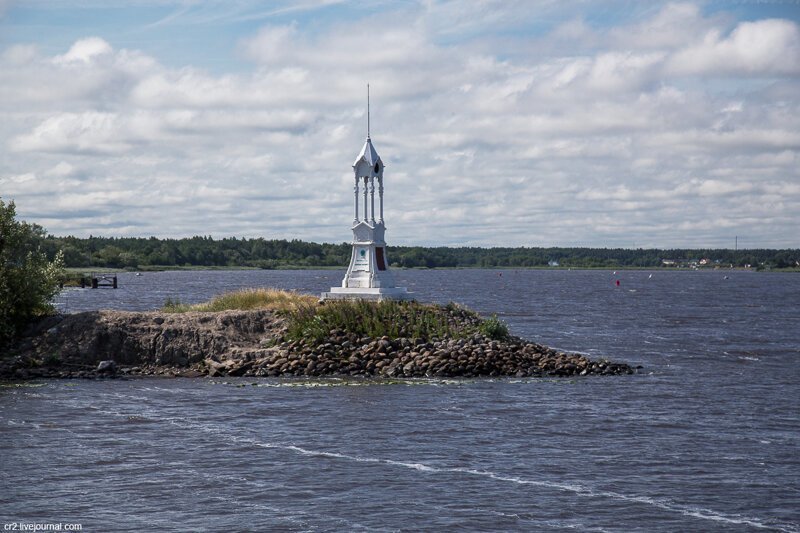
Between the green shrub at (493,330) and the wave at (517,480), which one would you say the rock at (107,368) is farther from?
the green shrub at (493,330)

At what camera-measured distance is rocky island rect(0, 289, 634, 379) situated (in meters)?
37.6

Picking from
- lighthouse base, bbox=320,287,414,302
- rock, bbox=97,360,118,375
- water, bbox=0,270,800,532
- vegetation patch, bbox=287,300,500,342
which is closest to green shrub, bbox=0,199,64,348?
rock, bbox=97,360,118,375

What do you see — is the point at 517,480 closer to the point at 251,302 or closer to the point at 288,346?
the point at 288,346

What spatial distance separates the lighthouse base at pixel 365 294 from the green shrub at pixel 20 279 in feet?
39.3

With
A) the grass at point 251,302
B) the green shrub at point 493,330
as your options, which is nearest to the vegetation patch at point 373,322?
the green shrub at point 493,330

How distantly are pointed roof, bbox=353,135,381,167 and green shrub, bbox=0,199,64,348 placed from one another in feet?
46.6

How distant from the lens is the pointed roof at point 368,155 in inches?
1731

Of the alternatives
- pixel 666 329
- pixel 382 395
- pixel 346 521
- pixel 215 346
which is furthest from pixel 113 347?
pixel 666 329

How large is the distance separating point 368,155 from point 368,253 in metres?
A: 4.51

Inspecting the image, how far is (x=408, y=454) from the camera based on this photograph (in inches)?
963

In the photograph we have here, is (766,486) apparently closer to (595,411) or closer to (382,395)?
(595,411)

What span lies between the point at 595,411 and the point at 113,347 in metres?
19.9

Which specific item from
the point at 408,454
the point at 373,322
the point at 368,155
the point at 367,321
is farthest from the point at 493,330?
the point at 408,454

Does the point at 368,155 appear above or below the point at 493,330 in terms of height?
above
